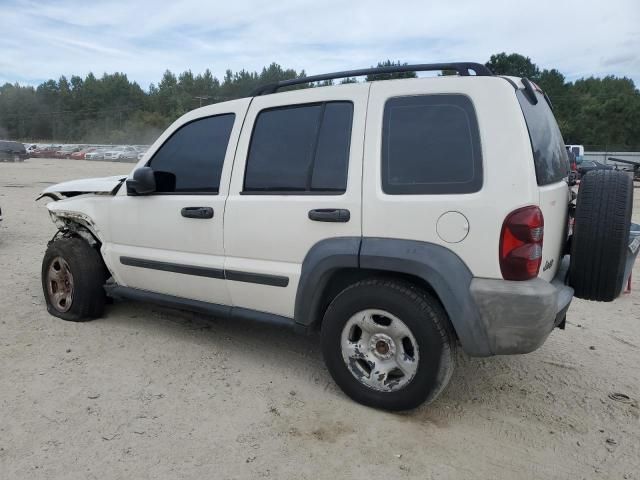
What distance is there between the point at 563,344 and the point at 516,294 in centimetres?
197

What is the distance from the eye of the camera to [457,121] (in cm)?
280

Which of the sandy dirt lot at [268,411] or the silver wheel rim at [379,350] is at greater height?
the silver wheel rim at [379,350]

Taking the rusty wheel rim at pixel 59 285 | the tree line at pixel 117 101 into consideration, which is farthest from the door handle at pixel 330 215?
the tree line at pixel 117 101

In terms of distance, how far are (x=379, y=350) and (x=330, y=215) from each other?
33.1 inches

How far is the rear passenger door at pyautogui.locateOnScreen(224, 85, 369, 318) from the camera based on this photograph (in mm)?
3094

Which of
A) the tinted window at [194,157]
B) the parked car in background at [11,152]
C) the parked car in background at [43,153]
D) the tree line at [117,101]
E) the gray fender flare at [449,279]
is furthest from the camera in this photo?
the tree line at [117,101]

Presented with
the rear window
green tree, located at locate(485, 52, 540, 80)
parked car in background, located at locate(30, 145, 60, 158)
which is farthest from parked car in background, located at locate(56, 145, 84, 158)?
the rear window

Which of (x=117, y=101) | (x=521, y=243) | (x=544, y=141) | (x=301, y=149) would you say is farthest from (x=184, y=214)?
(x=117, y=101)

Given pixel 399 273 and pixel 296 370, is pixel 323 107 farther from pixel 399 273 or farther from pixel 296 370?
pixel 296 370

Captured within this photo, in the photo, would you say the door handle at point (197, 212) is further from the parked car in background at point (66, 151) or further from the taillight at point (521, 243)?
the parked car in background at point (66, 151)

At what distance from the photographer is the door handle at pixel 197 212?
3.56 m

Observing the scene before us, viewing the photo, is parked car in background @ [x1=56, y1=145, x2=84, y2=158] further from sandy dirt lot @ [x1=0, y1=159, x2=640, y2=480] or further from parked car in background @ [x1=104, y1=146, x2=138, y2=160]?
sandy dirt lot @ [x1=0, y1=159, x2=640, y2=480]

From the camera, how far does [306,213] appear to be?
3.16m

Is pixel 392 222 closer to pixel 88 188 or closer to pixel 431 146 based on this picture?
pixel 431 146
